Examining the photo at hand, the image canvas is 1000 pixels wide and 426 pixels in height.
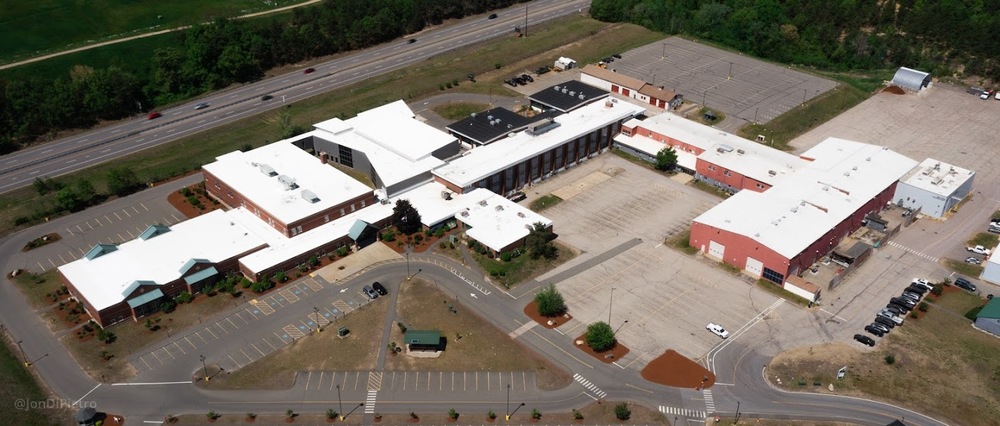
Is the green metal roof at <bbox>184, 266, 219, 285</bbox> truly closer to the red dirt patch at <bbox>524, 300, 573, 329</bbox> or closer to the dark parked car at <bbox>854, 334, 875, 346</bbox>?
the red dirt patch at <bbox>524, 300, 573, 329</bbox>

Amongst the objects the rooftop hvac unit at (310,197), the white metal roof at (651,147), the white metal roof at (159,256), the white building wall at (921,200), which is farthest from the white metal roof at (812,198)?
the white metal roof at (159,256)

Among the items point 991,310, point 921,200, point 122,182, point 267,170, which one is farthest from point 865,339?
point 122,182

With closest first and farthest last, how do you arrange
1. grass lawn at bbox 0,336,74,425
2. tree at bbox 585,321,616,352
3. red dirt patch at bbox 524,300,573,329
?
grass lawn at bbox 0,336,74,425
tree at bbox 585,321,616,352
red dirt patch at bbox 524,300,573,329

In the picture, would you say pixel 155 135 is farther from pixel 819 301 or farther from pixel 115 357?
pixel 819 301

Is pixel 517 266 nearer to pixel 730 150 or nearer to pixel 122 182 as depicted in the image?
pixel 730 150

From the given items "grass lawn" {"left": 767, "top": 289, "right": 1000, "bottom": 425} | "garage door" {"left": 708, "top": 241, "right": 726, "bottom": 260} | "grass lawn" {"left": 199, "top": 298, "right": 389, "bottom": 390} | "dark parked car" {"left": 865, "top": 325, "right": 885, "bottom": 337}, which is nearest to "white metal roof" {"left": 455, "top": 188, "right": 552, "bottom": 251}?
"grass lawn" {"left": 199, "top": 298, "right": 389, "bottom": 390}

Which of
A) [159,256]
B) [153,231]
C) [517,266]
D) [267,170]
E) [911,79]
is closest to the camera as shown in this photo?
[159,256]

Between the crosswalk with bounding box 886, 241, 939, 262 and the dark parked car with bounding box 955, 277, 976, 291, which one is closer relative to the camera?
the dark parked car with bounding box 955, 277, 976, 291
